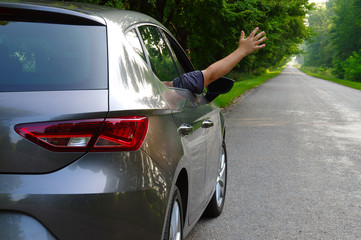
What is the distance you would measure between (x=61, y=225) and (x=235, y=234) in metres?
2.54

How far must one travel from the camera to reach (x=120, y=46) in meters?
2.29

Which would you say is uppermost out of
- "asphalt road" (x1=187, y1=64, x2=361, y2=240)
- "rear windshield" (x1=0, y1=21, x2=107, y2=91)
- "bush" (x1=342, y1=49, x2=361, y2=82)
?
"rear windshield" (x1=0, y1=21, x2=107, y2=91)

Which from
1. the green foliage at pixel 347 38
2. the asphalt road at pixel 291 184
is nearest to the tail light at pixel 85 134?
the asphalt road at pixel 291 184

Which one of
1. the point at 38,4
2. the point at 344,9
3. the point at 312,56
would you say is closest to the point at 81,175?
the point at 38,4

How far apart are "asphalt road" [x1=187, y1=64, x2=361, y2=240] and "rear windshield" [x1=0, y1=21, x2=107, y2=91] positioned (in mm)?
2327

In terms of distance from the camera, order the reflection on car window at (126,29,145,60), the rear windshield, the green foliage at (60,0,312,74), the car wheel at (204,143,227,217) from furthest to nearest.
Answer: the green foliage at (60,0,312,74), the car wheel at (204,143,227,217), the reflection on car window at (126,29,145,60), the rear windshield

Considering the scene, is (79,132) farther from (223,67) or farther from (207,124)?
(223,67)

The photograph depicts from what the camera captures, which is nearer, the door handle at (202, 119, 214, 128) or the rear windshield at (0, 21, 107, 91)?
the rear windshield at (0, 21, 107, 91)

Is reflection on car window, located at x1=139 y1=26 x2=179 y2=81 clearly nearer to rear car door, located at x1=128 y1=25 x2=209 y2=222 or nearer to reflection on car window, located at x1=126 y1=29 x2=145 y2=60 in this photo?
rear car door, located at x1=128 y1=25 x2=209 y2=222

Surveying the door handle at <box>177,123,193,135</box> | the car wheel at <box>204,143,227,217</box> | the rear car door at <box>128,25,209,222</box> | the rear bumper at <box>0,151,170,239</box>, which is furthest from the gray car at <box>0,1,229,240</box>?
the car wheel at <box>204,143,227,217</box>

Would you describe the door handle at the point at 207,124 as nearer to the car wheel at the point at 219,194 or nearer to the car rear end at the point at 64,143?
the car wheel at the point at 219,194

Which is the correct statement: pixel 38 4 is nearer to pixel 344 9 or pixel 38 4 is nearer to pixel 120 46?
pixel 120 46

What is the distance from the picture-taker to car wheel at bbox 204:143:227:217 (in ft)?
14.7

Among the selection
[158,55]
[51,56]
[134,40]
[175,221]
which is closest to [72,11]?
[51,56]
